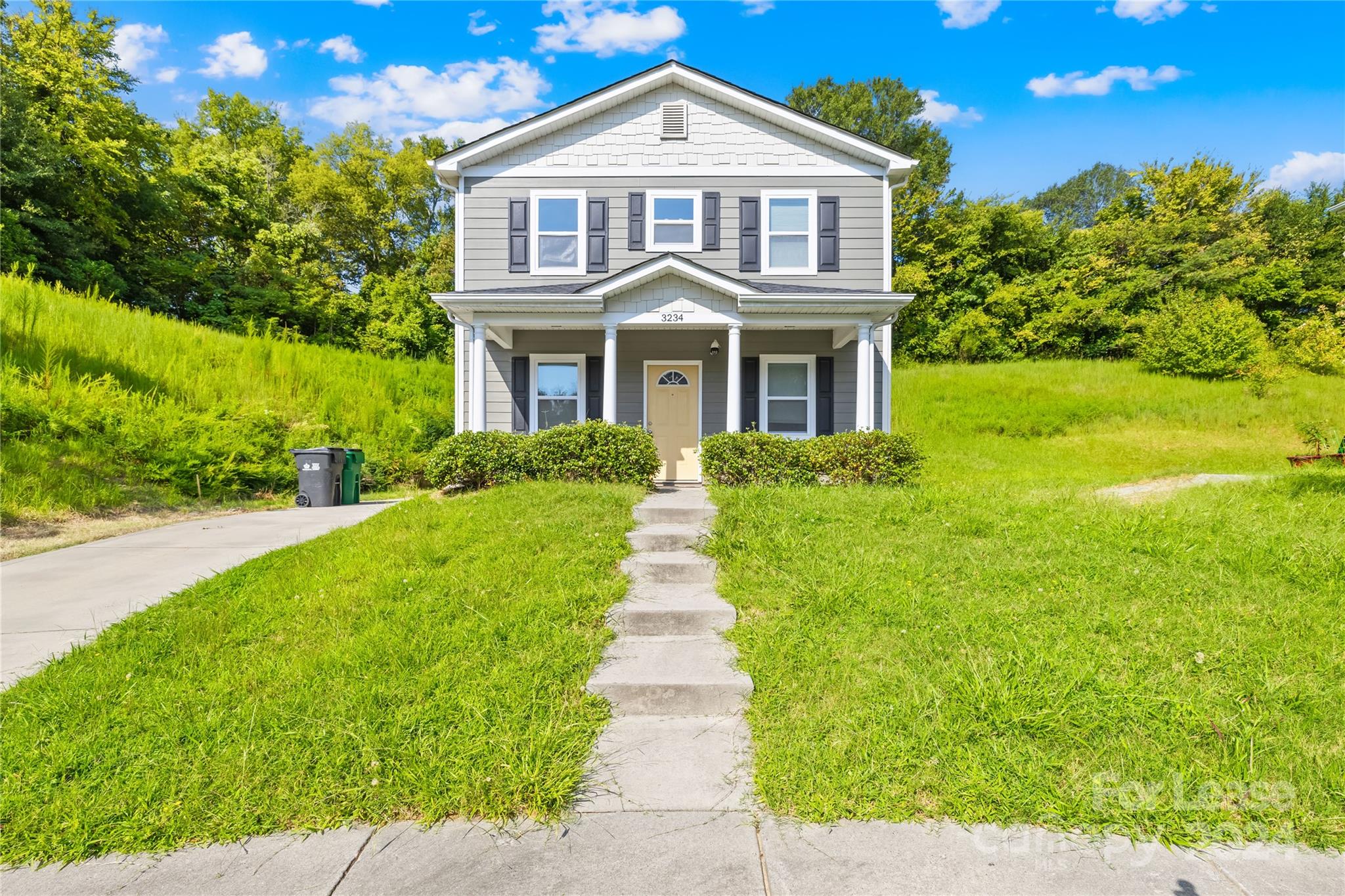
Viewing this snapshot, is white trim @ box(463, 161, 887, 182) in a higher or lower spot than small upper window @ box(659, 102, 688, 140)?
lower

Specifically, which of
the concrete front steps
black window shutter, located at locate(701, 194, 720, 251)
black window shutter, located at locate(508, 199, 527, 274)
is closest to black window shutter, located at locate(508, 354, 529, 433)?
black window shutter, located at locate(508, 199, 527, 274)

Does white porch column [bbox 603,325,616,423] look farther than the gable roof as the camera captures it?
No

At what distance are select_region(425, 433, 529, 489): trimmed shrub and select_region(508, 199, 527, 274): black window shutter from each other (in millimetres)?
3996

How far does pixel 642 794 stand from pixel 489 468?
266 inches

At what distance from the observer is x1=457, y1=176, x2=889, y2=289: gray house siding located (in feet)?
37.0

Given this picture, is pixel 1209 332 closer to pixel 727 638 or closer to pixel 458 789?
pixel 727 638

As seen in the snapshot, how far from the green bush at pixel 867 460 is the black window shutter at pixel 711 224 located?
452cm

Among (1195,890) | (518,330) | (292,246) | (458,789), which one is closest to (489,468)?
(518,330)

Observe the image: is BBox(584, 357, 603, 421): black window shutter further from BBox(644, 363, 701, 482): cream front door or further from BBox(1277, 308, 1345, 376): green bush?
BBox(1277, 308, 1345, 376): green bush

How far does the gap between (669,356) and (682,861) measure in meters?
9.85

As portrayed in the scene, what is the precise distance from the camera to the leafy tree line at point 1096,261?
72.2 ft

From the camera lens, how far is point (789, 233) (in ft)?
37.1

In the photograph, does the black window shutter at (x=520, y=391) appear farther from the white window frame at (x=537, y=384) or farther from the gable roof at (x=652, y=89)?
the gable roof at (x=652, y=89)

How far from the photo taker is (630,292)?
9914mm
